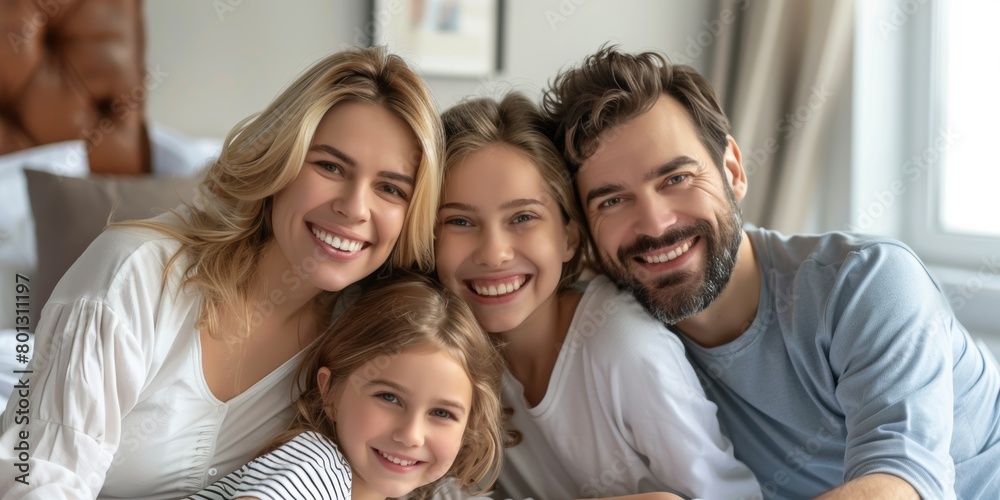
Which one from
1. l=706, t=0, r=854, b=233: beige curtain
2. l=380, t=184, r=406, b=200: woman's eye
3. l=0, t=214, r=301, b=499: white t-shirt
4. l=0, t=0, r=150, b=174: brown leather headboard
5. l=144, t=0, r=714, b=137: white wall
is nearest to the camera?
l=0, t=214, r=301, b=499: white t-shirt

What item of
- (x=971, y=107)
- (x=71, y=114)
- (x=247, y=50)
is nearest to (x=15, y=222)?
(x=71, y=114)

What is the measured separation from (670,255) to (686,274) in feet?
0.16

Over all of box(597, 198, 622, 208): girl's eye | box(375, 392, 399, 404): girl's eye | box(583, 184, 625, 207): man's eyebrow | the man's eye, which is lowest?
box(375, 392, 399, 404): girl's eye

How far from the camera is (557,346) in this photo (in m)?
1.66

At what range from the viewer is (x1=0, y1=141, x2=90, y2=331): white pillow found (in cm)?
214

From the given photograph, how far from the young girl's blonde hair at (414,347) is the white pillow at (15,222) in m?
1.09

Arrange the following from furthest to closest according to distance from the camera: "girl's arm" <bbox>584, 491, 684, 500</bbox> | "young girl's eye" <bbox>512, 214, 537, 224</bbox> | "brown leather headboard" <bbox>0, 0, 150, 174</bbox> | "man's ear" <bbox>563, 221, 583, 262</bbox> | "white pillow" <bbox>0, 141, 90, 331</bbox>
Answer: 1. "brown leather headboard" <bbox>0, 0, 150, 174</bbox>
2. "white pillow" <bbox>0, 141, 90, 331</bbox>
3. "man's ear" <bbox>563, 221, 583, 262</bbox>
4. "young girl's eye" <bbox>512, 214, 537, 224</bbox>
5. "girl's arm" <bbox>584, 491, 684, 500</bbox>

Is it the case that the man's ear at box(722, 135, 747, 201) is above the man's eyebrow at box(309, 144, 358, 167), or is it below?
below

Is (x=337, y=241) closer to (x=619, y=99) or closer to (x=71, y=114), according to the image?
(x=619, y=99)

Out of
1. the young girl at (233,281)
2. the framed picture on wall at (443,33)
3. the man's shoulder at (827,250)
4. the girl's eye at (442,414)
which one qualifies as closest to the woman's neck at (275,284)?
the young girl at (233,281)

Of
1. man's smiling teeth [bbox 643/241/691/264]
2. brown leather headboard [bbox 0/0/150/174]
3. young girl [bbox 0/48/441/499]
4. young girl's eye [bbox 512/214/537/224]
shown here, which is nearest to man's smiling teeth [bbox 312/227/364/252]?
young girl [bbox 0/48/441/499]

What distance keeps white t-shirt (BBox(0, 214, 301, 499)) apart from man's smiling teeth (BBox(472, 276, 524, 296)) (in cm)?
38

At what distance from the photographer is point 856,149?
2.72 metres

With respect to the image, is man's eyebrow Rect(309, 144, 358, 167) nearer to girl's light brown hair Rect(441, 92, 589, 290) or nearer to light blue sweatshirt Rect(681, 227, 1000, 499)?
girl's light brown hair Rect(441, 92, 589, 290)
